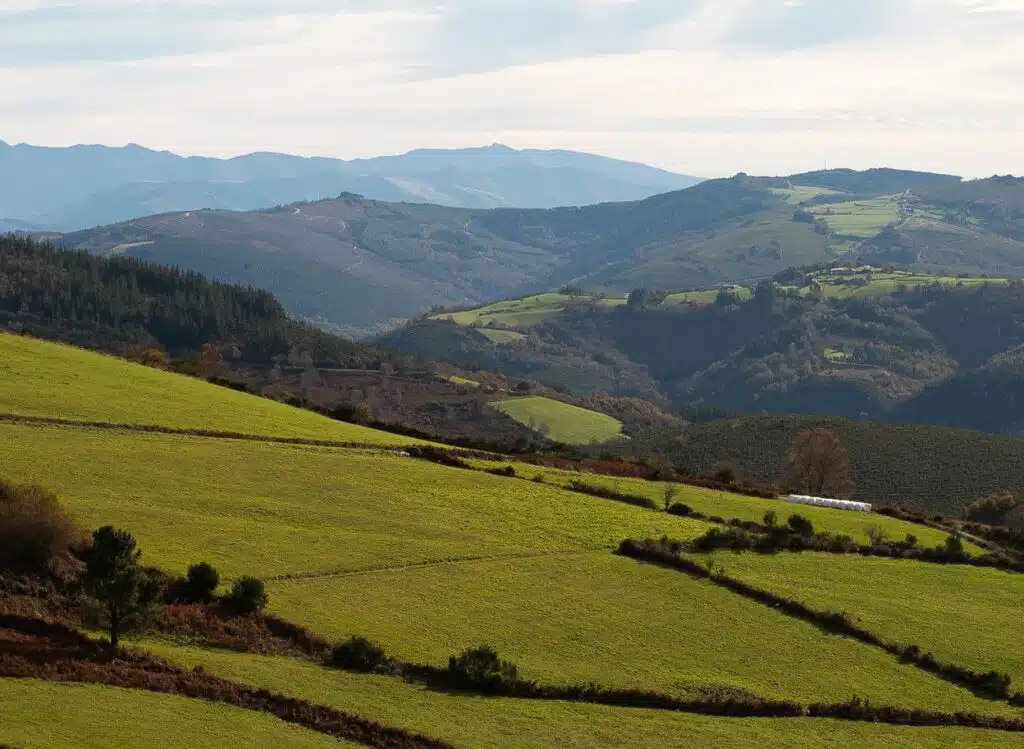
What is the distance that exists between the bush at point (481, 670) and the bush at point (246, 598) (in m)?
8.16

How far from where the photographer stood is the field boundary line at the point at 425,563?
156ft

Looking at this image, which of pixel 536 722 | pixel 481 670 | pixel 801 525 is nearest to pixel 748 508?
pixel 801 525

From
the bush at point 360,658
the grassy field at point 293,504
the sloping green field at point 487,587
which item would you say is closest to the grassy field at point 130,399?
the sloping green field at point 487,587

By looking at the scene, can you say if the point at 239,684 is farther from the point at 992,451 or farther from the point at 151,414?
the point at 992,451

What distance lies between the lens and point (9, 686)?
32.5 m

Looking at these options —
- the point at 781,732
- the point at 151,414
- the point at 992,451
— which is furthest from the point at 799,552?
the point at 992,451

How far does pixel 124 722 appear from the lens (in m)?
31.5

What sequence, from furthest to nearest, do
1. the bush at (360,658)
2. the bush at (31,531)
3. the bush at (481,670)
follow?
the bush at (31,531) → the bush at (360,658) → the bush at (481,670)

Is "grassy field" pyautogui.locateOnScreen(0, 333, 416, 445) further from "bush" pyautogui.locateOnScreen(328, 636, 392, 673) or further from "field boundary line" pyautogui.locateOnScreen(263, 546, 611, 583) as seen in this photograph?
"bush" pyautogui.locateOnScreen(328, 636, 392, 673)

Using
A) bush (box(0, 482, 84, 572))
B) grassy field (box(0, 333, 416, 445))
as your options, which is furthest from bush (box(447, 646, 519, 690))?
grassy field (box(0, 333, 416, 445))

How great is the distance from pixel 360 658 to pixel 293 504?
1900 cm

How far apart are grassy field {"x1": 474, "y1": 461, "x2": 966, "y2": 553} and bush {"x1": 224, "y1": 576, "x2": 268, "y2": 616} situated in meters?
31.0

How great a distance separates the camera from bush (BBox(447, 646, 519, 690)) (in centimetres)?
3912

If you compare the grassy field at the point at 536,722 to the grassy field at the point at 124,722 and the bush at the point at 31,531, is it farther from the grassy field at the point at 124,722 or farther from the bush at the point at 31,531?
the bush at the point at 31,531
